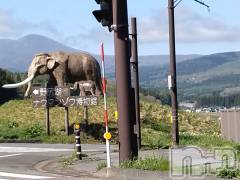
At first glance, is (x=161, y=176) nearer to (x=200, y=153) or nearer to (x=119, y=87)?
(x=119, y=87)

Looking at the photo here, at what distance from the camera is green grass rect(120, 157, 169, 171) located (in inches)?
502

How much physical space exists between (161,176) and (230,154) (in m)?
3.30

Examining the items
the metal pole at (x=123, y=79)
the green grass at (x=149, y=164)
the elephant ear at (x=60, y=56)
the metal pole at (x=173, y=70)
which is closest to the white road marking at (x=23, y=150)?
the metal pole at (x=173, y=70)

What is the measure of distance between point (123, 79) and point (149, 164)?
6.51 feet

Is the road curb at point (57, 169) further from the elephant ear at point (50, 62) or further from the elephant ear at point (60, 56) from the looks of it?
the elephant ear at point (60, 56)

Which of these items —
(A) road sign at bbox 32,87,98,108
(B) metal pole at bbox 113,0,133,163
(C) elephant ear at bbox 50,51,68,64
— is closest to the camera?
(B) metal pole at bbox 113,0,133,163

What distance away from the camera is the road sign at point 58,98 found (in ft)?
94.6

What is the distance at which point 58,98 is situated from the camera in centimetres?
2895

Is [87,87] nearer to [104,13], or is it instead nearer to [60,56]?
[60,56]

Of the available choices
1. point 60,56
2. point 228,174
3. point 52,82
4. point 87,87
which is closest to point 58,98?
point 52,82

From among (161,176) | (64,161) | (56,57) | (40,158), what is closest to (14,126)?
(56,57)

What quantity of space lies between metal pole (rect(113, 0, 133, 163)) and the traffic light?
0.61 ft

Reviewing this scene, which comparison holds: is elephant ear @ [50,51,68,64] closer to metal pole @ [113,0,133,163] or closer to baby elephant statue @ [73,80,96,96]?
baby elephant statue @ [73,80,96,96]

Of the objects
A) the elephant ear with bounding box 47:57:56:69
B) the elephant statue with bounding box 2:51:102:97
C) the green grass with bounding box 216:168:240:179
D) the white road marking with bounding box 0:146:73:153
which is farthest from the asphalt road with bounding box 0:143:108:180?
the elephant ear with bounding box 47:57:56:69
